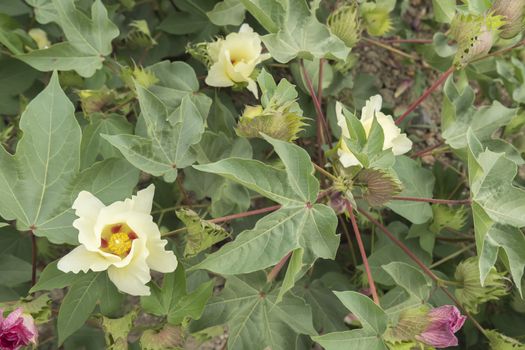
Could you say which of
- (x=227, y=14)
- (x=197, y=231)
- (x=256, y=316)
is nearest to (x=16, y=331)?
(x=197, y=231)

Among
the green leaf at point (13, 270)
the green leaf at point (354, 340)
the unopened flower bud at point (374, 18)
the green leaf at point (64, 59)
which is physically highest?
the unopened flower bud at point (374, 18)

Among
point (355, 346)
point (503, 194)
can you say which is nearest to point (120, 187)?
point (355, 346)

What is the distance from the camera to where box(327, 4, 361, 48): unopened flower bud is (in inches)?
47.9

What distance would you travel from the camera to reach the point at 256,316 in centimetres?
112

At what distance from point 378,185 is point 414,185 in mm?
336

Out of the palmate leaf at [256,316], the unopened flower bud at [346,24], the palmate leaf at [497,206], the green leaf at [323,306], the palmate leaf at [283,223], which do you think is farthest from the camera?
the green leaf at [323,306]

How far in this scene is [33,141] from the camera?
0.97 m

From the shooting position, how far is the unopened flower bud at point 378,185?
3.24 feet

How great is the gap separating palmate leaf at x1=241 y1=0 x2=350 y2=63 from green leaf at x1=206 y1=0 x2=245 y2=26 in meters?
0.25

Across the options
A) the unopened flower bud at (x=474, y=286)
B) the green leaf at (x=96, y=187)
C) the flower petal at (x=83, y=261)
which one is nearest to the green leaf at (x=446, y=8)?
the unopened flower bud at (x=474, y=286)

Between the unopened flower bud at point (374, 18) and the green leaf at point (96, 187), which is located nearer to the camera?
the green leaf at point (96, 187)

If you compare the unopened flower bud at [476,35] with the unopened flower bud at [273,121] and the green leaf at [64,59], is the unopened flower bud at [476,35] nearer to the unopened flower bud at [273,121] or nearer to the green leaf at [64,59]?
the unopened flower bud at [273,121]

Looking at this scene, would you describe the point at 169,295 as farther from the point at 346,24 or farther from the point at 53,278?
the point at 346,24

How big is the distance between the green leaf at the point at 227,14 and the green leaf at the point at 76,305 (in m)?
0.67
